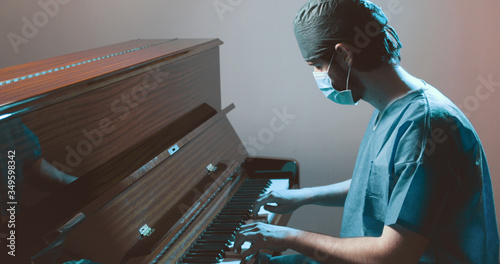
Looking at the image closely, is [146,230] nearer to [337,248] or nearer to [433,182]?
[337,248]

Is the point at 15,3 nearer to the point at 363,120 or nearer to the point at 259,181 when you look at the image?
the point at 259,181

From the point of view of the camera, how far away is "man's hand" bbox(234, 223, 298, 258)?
142 cm

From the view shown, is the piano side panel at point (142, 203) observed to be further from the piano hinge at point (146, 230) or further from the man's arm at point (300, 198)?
the man's arm at point (300, 198)

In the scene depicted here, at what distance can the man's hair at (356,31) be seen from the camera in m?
1.40

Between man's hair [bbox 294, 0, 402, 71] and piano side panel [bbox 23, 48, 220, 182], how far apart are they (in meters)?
0.69

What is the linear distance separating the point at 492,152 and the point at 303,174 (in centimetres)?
122

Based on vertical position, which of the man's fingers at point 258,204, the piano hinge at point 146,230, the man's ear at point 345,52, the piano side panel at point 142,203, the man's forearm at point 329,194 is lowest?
the man's forearm at point 329,194

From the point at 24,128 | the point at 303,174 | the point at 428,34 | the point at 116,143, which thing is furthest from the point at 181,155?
the point at 428,34

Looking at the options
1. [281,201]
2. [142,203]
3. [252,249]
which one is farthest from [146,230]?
[281,201]

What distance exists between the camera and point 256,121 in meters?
3.01

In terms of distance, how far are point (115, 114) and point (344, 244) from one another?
882mm

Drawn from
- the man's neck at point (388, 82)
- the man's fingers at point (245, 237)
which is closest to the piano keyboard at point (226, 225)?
the man's fingers at point (245, 237)

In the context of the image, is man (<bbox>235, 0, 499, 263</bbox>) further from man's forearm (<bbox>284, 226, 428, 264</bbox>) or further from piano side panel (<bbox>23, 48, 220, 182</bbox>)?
piano side panel (<bbox>23, 48, 220, 182</bbox>)

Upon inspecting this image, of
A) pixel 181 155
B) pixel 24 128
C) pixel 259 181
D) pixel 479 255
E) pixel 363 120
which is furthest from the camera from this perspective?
pixel 363 120
